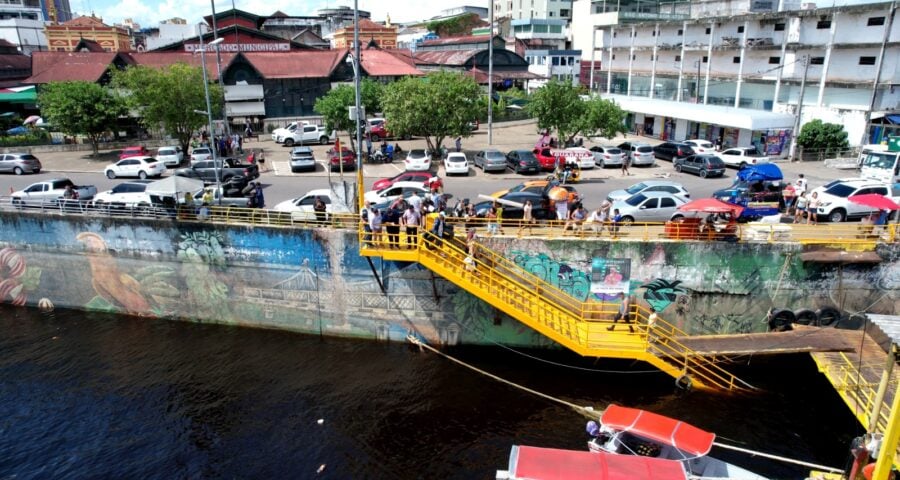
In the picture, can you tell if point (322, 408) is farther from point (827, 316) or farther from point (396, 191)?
point (827, 316)

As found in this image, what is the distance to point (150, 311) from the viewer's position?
2653cm

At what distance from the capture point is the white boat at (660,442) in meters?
15.1

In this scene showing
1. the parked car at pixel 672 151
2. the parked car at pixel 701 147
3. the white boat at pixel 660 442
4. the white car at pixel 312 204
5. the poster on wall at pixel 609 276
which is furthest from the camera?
the parked car at pixel 701 147

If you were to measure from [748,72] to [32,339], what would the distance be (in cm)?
5688

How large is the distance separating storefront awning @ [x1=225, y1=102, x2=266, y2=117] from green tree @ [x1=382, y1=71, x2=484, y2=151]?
74.2 ft

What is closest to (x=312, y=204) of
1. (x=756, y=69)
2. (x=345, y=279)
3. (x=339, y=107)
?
(x=345, y=279)

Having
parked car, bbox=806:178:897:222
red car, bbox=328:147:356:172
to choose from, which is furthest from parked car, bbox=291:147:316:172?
parked car, bbox=806:178:897:222

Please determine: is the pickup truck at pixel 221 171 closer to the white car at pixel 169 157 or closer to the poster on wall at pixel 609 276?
the white car at pixel 169 157

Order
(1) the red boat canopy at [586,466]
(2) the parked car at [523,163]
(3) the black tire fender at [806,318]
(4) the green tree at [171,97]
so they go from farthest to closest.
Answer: (4) the green tree at [171,97], (2) the parked car at [523,163], (3) the black tire fender at [806,318], (1) the red boat canopy at [586,466]

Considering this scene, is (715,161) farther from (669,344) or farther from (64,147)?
(64,147)

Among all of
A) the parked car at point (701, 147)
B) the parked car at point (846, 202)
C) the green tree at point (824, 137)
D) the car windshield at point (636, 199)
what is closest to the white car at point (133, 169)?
the car windshield at point (636, 199)

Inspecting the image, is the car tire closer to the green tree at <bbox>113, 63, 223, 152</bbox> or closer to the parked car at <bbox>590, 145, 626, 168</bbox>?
the parked car at <bbox>590, 145, 626, 168</bbox>

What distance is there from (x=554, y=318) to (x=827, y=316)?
410 inches

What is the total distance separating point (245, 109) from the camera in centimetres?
6103
